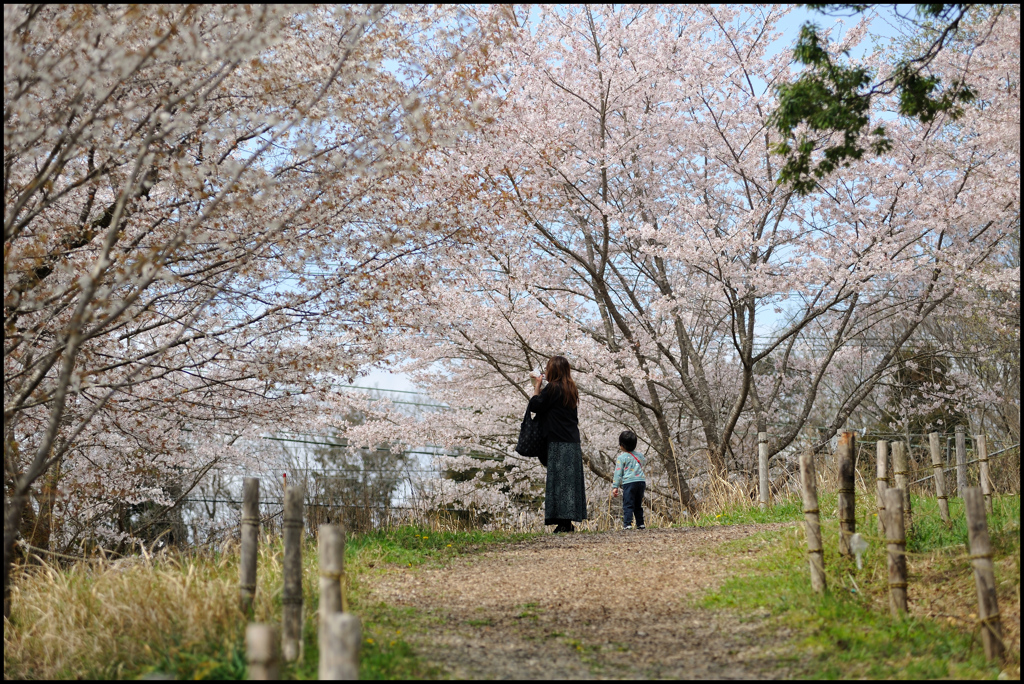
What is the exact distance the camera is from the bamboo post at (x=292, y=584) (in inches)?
137

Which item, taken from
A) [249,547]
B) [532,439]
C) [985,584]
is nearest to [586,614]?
[249,547]

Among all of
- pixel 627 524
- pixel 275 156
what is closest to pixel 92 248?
pixel 275 156

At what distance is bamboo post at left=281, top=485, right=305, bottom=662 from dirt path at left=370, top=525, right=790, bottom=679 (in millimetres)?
637

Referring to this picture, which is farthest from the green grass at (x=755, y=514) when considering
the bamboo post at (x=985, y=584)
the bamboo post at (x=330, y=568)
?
the bamboo post at (x=330, y=568)

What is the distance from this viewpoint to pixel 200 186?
16.5 feet

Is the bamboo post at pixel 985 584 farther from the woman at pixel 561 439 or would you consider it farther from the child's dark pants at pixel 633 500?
the child's dark pants at pixel 633 500

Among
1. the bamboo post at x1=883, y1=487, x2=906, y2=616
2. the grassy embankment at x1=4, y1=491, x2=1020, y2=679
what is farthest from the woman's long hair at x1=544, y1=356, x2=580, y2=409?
the bamboo post at x1=883, y1=487, x2=906, y2=616

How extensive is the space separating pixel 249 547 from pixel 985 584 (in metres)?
3.59

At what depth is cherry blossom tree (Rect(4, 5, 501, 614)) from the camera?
4262mm

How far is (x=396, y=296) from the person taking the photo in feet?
22.4

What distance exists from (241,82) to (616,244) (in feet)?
24.0

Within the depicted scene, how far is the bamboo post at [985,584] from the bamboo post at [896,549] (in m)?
0.39

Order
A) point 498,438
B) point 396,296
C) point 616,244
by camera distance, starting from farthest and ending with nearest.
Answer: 1. point 498,438
2. point 616,244
3. point 396,296

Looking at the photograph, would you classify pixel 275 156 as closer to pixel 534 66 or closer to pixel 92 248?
pixel 92 248
